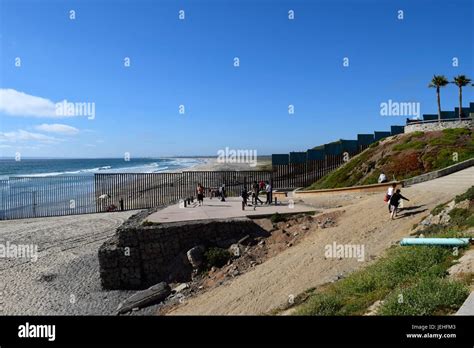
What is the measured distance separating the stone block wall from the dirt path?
2.83 meters

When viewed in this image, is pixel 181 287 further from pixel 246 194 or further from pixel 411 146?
pixel 411 146

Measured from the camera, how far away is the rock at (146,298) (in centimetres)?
1339

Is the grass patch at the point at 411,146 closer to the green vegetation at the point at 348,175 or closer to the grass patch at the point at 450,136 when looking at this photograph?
the grass patch at the point at 450,136

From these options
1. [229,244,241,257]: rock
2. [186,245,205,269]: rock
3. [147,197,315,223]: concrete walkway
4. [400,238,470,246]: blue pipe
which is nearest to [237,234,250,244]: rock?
[229,244,241,257]: rock

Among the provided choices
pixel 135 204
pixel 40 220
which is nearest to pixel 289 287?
pixel 40 220

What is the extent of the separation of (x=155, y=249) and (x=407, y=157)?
19.5 metres

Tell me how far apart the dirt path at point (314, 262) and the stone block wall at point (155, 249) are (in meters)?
2.83

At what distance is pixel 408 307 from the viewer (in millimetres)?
5590
